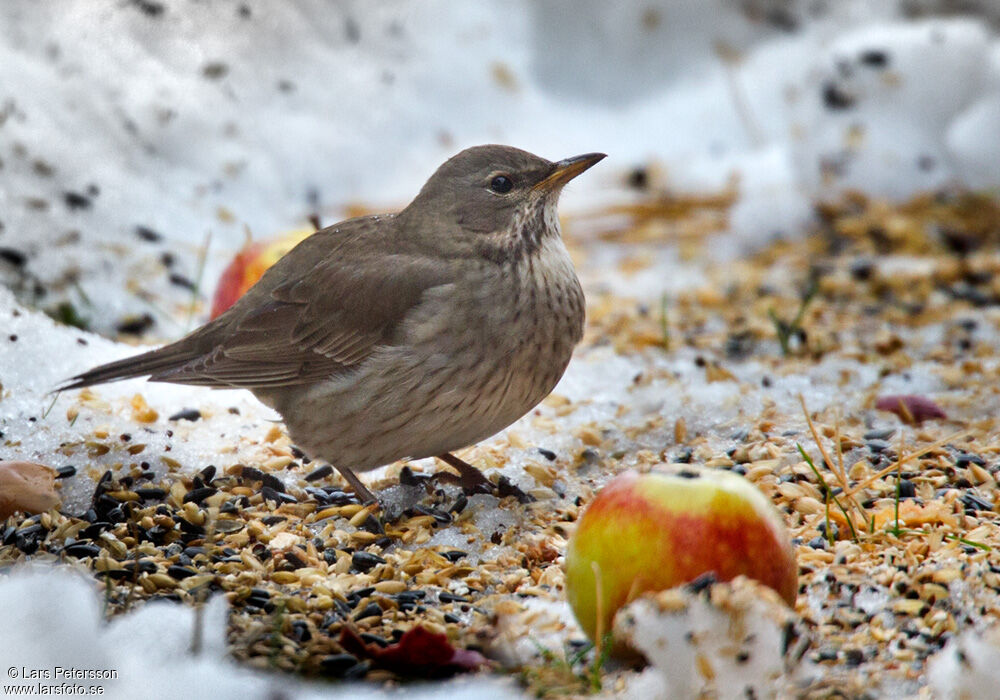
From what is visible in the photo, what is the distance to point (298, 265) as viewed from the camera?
4.43m

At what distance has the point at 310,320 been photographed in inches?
169

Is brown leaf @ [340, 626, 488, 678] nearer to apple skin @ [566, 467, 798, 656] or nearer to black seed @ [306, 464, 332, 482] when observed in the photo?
apple skin @ [566, 467, 798, 656]

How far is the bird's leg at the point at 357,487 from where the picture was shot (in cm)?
412

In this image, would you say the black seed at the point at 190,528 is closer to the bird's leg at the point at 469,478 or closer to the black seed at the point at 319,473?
the black seed at the point at 319,473

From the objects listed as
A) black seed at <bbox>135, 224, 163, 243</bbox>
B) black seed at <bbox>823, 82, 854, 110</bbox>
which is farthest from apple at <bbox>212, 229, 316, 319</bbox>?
black seed at <bbox>823, 82, 854, 110</bbox>

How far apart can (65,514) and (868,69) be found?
567 cm

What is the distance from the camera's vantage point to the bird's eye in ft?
14.1

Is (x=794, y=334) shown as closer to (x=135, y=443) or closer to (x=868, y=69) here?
(x=868, y=69)

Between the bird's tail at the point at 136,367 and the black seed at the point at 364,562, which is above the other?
the bird's tail at the point at 136,367

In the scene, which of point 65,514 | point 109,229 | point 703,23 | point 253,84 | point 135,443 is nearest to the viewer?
point 65,514

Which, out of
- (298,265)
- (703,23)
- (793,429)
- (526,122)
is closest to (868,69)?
(703,23)

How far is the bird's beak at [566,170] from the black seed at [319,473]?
1.30 metres

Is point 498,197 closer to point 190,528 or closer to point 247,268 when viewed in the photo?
point 247,268

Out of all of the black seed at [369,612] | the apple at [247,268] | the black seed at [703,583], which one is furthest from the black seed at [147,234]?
the black seed at [703,583]
